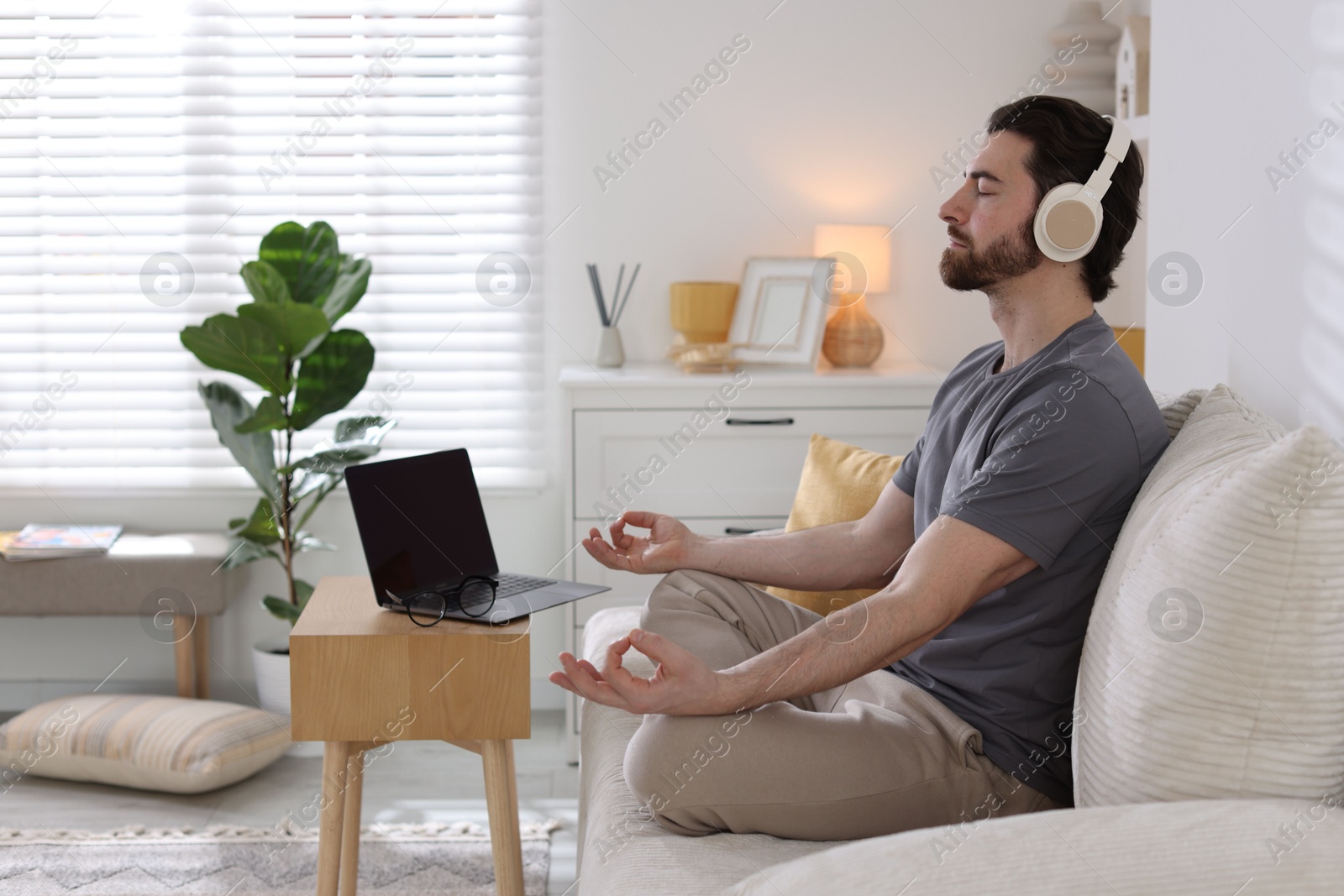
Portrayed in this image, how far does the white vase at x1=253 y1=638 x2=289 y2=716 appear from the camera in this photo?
2982mm

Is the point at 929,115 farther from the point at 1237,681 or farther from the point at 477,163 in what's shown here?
the point at 1237,681

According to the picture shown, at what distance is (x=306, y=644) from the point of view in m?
1.59

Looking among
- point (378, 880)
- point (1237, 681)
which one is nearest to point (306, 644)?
point (378, 880)

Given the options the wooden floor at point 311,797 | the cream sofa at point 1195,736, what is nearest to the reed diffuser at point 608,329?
the wooden floor at point 311,797

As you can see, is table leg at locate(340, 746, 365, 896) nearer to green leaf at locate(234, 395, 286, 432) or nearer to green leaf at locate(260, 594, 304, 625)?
green leaf at locate(260, 594, 304, 625)

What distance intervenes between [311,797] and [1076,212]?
211 cm

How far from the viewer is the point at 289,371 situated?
2.80 metres

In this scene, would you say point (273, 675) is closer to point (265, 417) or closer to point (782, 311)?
point (265, 417)

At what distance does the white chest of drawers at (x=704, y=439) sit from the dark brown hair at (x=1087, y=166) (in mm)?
1301

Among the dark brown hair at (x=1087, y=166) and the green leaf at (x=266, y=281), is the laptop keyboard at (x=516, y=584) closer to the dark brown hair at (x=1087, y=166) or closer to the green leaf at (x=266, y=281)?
the dark brown hair at (x=1087, y=166)

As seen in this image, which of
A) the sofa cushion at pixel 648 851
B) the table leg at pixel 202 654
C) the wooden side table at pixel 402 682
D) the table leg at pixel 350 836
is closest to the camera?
the sofa cushion at pixel 648 851

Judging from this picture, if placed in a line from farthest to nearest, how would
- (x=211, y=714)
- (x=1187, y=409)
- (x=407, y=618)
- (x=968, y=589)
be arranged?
(x=211, y=714), (x=407, y=618), (x=1187, y=409), (x=968, y=589)

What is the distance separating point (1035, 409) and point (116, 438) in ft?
9.00

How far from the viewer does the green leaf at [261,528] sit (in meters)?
2.92
